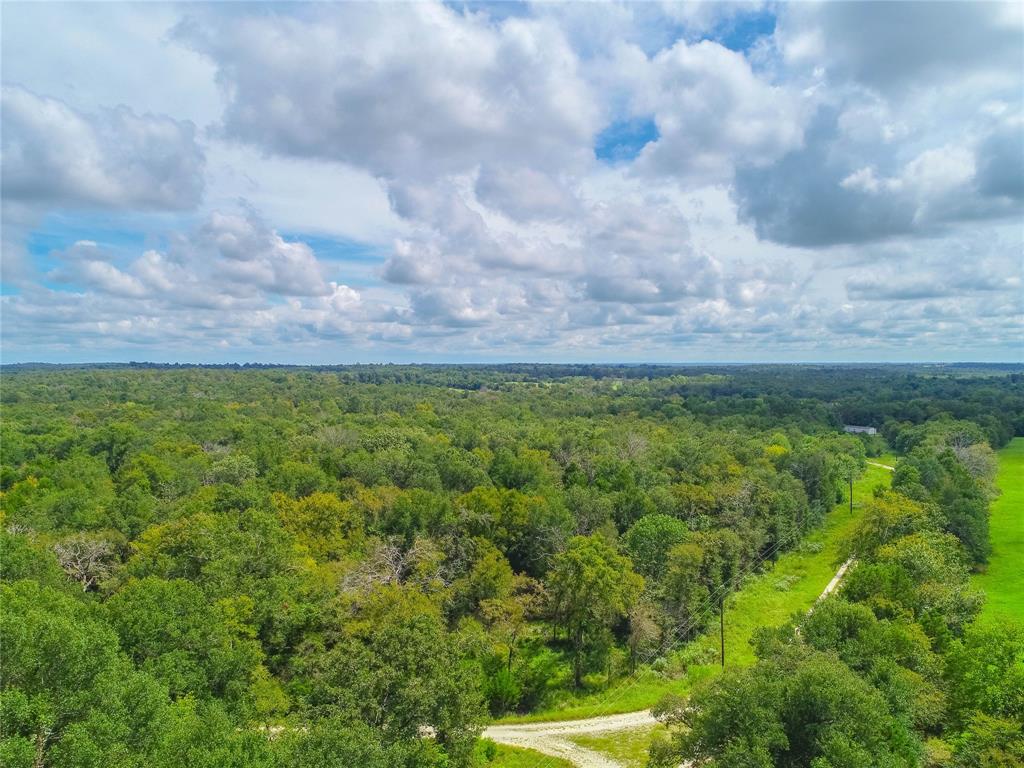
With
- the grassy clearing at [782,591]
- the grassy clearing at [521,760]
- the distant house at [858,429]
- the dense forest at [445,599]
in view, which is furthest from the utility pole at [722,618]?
the distant house at [858,429]

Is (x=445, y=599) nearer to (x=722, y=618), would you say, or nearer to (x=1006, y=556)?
(x=722, y=618)

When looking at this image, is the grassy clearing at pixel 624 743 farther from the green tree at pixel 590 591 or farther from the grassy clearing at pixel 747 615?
the green tree at pixel 590 591

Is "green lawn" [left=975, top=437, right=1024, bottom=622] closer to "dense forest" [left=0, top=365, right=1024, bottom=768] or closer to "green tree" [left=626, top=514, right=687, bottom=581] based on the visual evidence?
"dense forest" [left=0, top=365, right=1024, bottom=768]

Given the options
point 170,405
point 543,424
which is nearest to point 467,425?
point 543,424

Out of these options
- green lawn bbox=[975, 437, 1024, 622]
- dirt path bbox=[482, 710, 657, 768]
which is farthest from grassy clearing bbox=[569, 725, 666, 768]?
green lawn bbox=[975, 437, 1024, 622]

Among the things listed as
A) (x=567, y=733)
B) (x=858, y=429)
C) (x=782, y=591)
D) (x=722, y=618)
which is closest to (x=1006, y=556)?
(x=782, y=591)

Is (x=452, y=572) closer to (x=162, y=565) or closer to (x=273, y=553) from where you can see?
(x=273, y=553)
